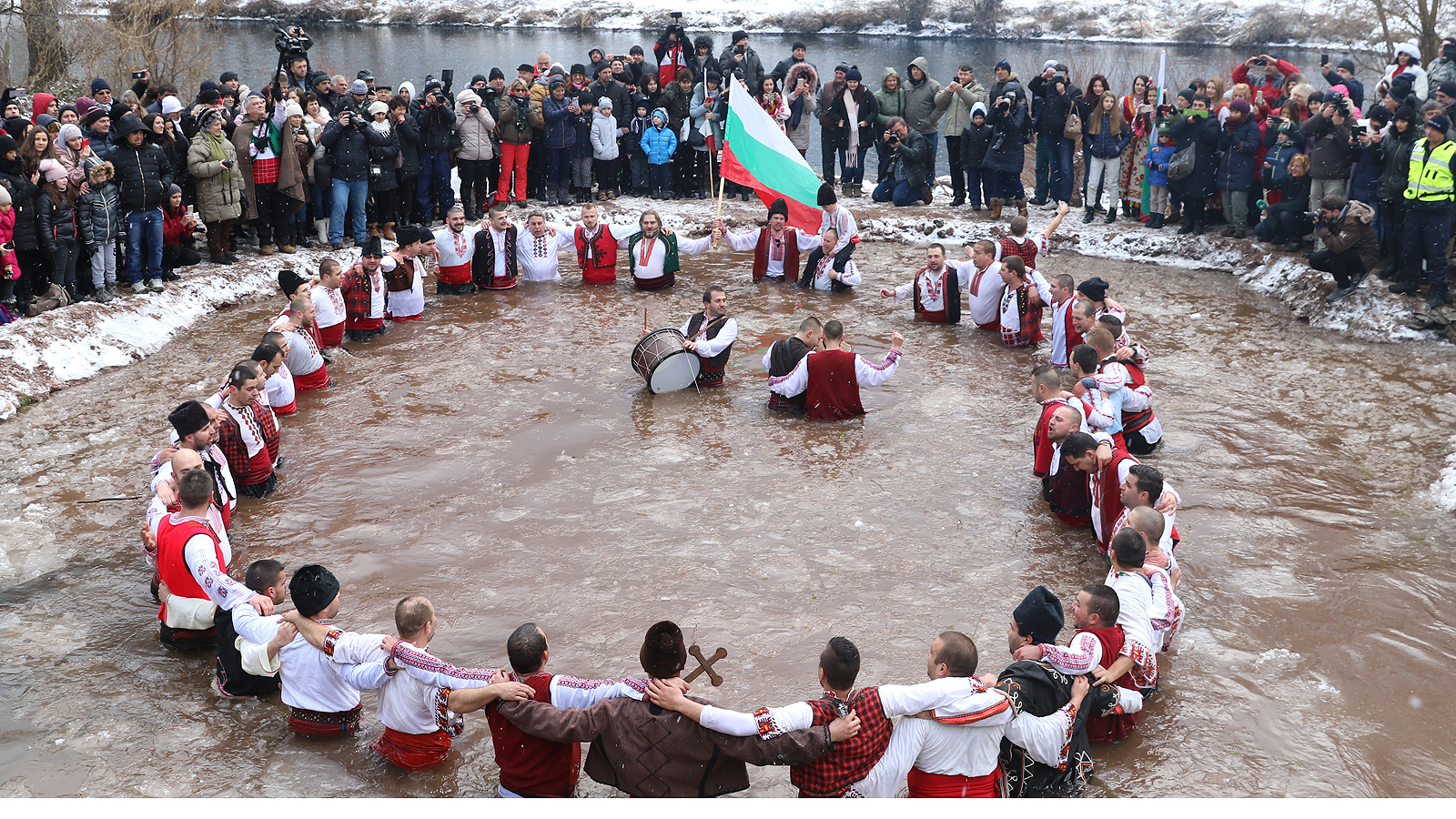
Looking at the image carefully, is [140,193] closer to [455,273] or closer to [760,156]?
[455,273]

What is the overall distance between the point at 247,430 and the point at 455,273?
5234 millimetres

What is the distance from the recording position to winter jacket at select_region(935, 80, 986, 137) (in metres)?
15.6

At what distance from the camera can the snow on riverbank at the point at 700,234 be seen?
9.37 meters

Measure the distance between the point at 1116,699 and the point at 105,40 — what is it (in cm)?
1989

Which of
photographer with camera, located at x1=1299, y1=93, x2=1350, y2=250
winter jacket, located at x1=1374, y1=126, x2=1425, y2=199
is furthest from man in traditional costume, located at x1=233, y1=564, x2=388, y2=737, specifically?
photographer with camera, located at x1=1299, y1=93, x2=1350, y2=250

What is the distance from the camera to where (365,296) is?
1058 cm

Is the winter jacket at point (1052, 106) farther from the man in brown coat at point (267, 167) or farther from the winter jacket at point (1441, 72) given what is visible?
the man in brown coat at point (267, 167)

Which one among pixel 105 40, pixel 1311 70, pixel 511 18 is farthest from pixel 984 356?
pixel 511 18

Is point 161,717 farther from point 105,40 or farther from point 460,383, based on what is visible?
point 105,40

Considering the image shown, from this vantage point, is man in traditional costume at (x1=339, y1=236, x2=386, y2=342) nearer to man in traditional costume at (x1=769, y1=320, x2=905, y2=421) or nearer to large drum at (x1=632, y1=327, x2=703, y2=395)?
large drum at (x1=632, y1=327, x2=703, y2=395)

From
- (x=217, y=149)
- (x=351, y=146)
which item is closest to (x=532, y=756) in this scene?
(x=217, y=149)

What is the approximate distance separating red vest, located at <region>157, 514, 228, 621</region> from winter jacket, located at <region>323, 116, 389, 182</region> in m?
7.83

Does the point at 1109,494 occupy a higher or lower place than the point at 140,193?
lower

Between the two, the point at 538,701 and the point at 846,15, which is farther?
the point at 846,15
